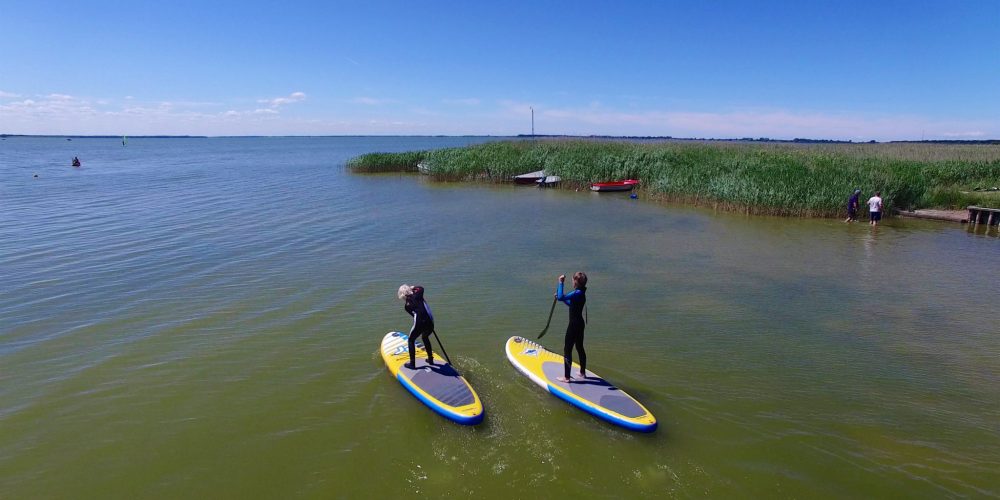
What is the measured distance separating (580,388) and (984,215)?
85.7 ft

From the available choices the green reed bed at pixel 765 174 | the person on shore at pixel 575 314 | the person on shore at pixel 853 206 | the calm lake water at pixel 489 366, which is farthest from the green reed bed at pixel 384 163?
the person on shore at pixel 575 314

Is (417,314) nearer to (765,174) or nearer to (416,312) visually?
(416,312)

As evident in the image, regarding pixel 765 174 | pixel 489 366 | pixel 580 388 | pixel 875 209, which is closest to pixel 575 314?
pixel 580 388

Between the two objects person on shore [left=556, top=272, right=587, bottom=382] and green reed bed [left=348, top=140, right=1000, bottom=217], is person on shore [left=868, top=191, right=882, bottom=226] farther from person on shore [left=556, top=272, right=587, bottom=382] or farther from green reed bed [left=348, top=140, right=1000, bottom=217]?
person on shore [left=556, top=272, right=587, bottom=382]

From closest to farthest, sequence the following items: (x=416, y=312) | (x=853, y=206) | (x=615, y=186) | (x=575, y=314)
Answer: (x=575, y=314) → (x=416, y=312) → (x=853, y=206) → (x=615, y=186)

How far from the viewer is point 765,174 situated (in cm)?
2927

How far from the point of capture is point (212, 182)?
42.0 m

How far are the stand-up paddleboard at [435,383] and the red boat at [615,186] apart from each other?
28339mm

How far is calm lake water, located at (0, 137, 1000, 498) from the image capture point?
279 inches

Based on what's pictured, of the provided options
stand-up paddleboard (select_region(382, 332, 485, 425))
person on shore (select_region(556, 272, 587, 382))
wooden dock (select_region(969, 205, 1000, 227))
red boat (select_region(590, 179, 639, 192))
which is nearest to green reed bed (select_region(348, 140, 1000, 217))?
red boat (select_region(590, 179, 639, 192))

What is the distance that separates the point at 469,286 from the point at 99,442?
8848mm

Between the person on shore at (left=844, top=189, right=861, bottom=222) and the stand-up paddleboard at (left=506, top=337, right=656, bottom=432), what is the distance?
21.8 m

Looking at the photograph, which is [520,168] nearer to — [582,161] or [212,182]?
[582,161]

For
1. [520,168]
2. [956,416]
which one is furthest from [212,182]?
[956,416]
